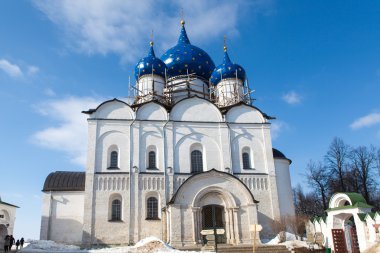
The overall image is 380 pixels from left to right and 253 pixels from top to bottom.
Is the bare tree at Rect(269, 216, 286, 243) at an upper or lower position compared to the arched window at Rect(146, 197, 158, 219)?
lower

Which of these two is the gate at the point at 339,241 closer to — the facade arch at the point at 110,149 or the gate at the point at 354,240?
the gate at the point at 354,240

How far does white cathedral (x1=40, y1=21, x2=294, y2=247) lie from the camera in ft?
60.2

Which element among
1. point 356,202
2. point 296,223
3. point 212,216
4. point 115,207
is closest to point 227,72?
point 212,216

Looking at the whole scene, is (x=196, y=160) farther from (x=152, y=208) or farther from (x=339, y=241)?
(x=339, y=241)

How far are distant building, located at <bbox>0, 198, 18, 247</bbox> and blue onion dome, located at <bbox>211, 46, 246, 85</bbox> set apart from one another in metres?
15.8

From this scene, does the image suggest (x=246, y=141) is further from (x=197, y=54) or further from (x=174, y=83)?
(x=197, y=54)

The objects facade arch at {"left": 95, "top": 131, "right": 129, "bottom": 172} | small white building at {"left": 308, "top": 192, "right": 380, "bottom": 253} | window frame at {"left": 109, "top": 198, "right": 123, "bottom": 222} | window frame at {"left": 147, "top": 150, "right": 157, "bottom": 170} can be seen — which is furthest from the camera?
window frame at {"left": 147, "top": 150, "right": 157, "bottom": 170}

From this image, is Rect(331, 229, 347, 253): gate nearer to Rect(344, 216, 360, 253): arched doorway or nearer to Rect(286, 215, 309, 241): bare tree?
Rect(344, 216, 360, 253): arched doorway

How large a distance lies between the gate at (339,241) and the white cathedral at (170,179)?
179 inches

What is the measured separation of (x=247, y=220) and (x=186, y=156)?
16.5 feet

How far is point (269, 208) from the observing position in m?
20.3

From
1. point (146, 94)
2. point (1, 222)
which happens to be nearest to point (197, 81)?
point (146, 94)

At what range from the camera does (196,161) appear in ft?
68.8

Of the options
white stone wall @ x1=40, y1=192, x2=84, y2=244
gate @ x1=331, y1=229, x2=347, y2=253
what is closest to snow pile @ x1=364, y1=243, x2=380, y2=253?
gate @ x1=331, y1=229, x2=347, y2=253
